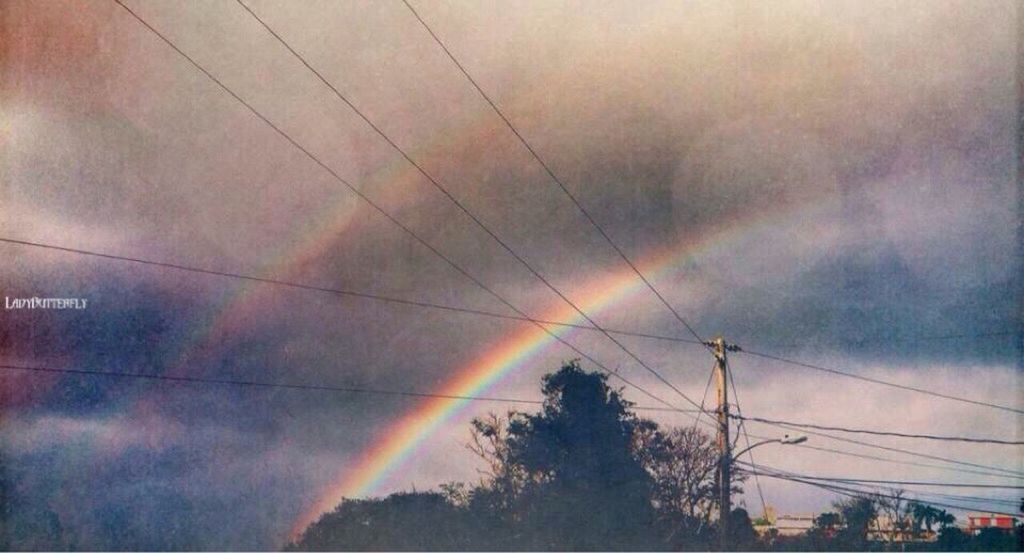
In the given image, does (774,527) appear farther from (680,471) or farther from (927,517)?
(680,471)

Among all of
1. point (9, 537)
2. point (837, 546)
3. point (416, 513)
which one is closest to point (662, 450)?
point (416, 513)

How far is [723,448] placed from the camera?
2327cm

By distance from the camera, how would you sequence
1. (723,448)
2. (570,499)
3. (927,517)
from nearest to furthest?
(723,448), (570,499), (927,517)

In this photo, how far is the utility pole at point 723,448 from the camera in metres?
22.1

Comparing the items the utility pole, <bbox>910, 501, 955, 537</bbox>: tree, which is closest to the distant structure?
<bbox>910, 501, 955, 537</bbox>: tree

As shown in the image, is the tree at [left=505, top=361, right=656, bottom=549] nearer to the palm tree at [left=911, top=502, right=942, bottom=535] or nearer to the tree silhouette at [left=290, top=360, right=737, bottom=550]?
the tree silhouette at [left=290, top=360, right=737, bottom=550]

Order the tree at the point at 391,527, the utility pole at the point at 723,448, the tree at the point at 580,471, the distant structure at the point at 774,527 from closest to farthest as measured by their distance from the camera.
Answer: the utility pole at the point at 723,448 < the tree at the point at 580,471 < the tree at the point at 391,527 < the distant structure at the point at 774,527

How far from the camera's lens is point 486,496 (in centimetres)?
4547

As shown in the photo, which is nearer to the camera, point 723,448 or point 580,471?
point 723,448

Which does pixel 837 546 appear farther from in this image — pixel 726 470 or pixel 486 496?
pixel 726 470

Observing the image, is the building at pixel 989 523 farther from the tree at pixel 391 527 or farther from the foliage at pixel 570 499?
the tree at pixel 391 527

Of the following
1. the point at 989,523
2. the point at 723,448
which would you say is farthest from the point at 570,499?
the point at 989,523

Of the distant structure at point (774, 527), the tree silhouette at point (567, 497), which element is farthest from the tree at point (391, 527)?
the distant structure at point (774, 527)

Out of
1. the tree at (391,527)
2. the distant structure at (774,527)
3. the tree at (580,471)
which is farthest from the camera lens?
the distant structure at (774,527)
